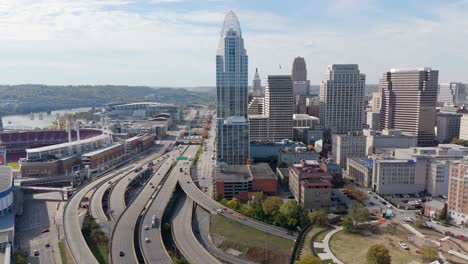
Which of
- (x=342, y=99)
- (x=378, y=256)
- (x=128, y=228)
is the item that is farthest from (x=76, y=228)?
(x=342, y=99)

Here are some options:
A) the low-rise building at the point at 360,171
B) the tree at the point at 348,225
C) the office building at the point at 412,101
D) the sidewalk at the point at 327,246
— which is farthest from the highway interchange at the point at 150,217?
the office building at the point at 412,101

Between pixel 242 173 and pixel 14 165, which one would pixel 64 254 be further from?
pixel 14 165

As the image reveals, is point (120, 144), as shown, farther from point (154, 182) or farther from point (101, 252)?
point (101, 252)

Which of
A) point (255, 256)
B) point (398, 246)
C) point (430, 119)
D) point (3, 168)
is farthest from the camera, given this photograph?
point (430, 119)

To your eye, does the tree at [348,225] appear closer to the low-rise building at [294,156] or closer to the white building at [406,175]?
the white building at [406,175]

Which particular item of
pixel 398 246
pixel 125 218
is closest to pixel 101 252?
pixel 125 218

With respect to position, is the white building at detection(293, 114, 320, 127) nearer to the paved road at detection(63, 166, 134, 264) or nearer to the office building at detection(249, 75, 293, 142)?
the office building at detection(249, 75, 293, 142)
